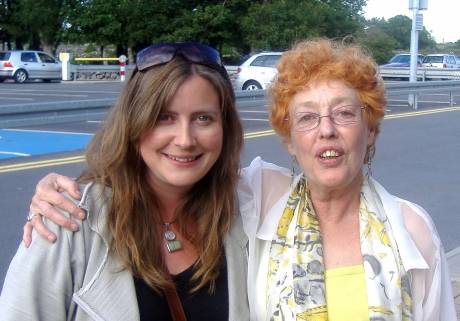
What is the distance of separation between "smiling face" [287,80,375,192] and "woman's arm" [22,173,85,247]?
0.74m

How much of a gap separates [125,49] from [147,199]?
4642 cm

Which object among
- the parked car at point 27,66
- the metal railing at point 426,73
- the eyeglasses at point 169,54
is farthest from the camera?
the metal railing at point 426,73

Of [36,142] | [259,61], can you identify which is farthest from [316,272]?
[259,61]

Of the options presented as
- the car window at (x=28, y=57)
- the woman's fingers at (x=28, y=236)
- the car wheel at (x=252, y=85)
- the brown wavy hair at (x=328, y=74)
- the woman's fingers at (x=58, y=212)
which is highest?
the brown wavy hair at (x=328, y=74)

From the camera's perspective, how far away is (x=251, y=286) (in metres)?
2.41

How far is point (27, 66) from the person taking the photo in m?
35.2

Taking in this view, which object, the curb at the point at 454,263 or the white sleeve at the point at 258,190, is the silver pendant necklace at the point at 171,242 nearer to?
the white sleeve at the point at 258,190

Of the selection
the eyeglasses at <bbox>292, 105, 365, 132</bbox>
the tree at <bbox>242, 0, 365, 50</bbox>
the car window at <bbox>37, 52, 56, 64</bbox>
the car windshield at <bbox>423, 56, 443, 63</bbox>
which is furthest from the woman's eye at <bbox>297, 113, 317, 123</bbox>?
the car windshield at <bbox>423, 56, 443, 63</bbox>

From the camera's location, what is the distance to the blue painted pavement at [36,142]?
12336mm

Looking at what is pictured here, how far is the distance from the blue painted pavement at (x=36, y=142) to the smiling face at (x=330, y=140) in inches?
387

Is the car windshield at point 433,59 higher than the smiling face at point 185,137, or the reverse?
the smiling face at point 185,137

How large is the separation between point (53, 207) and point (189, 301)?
0.47 metres

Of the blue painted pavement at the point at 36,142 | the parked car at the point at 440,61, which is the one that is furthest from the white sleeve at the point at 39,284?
the parked car at the point at 440,61

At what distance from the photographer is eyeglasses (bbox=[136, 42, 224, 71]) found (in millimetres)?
2307
